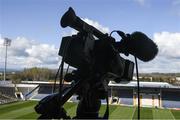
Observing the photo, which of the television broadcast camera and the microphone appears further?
the microphone

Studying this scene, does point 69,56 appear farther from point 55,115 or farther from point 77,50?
point 55,115

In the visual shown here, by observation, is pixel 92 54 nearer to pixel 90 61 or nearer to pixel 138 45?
pixel 90 61

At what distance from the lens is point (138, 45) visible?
85.5 inches

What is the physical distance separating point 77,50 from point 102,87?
0.31 meters

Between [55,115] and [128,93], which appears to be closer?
[55,115]

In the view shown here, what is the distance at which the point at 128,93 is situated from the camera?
44.0m

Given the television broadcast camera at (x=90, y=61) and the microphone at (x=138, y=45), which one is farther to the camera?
the microphone at (x=138, y=45)

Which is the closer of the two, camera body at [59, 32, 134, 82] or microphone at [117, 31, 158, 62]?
camera body at [59, 32, 134, 82]

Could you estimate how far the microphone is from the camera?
2.17 metres

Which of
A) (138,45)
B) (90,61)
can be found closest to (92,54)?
(90,61)

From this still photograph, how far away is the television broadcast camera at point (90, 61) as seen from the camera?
2.01 meters

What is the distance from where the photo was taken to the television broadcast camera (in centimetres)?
201

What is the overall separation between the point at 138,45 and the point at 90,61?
1.02ft

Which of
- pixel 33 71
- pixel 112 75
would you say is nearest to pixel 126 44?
pixel 112 75
